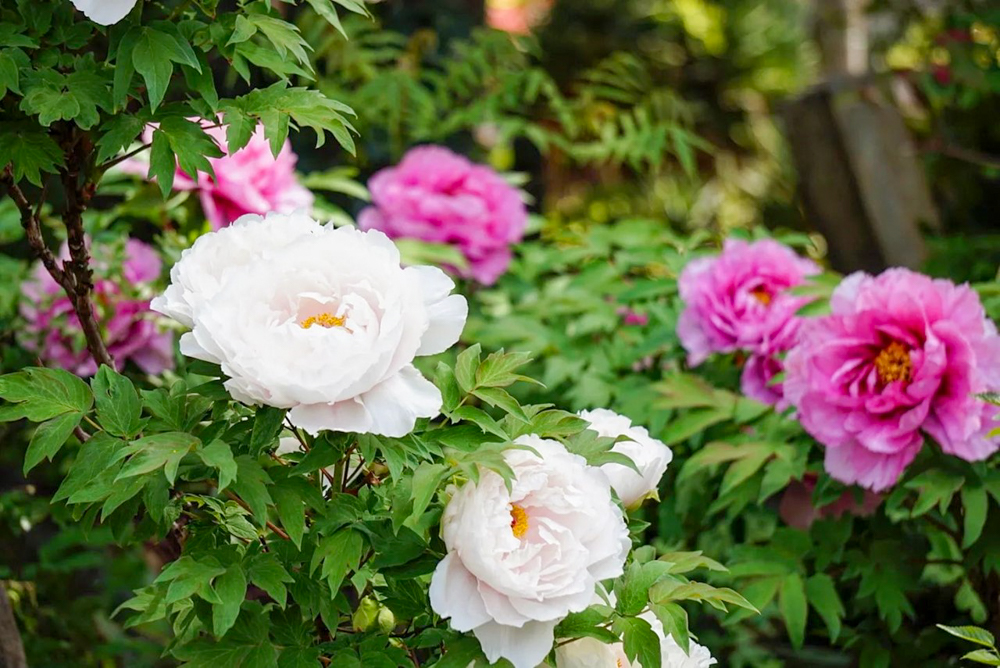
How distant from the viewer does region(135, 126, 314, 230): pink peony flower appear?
166cm

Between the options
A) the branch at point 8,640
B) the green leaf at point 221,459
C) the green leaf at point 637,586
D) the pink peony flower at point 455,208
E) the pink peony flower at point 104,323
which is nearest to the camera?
the green leaf at point 221,459

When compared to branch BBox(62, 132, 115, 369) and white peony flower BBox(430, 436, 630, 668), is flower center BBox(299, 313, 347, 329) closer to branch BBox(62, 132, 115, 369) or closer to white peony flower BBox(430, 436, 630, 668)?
white peony flower BBox(430, 436, 630, 668)

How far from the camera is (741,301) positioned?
162cm

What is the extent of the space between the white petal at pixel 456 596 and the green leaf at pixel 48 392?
0.32 metres

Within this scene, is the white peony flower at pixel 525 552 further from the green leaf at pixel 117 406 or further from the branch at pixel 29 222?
the branch at pixel 29 222

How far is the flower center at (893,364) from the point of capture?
133 centimetres

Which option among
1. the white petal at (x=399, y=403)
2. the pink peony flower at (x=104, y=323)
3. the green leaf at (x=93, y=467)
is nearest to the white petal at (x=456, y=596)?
the white petal at (x=399, y=403)

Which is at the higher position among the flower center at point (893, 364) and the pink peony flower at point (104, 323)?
the flower center at point (893, 364)

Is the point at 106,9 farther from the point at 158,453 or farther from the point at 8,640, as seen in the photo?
the point at 8,640

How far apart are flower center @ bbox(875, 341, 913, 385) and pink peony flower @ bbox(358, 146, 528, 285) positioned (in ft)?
2.92

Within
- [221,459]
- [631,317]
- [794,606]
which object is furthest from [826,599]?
[221,459]

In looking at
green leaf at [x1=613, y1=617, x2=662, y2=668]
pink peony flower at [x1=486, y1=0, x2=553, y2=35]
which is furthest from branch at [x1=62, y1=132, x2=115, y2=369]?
pink peony flower at [x1=486, y1=0, x2=553, y2=35]

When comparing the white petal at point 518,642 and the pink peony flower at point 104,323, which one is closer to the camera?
the white petal at point 518,642

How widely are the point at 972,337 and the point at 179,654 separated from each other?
0.93 m
